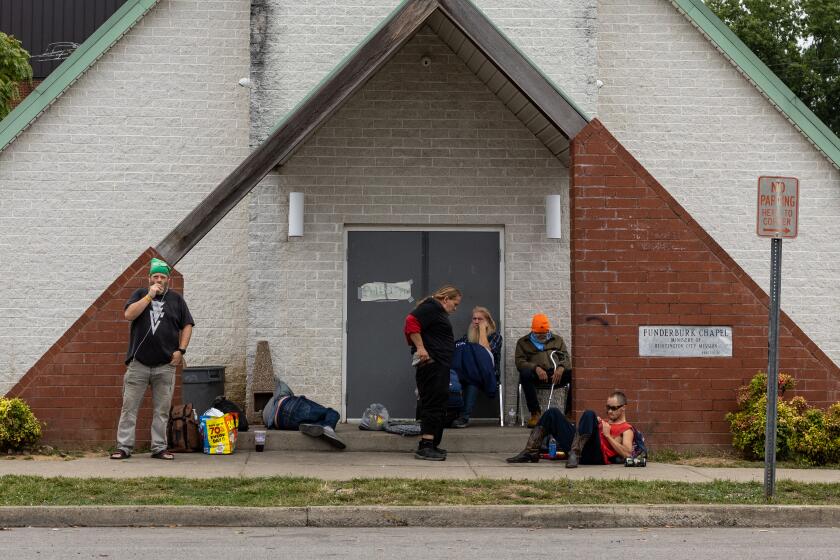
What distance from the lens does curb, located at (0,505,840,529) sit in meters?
8.30

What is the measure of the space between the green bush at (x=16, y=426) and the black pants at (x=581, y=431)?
504cm

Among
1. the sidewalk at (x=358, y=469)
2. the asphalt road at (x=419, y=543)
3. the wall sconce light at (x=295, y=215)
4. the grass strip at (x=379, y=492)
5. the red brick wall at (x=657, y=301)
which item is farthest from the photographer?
the wall sconce light at (x=295, y=215)

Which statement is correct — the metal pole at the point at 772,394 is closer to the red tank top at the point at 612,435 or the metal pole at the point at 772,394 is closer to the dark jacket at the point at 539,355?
the red tank top at the point at 612,435

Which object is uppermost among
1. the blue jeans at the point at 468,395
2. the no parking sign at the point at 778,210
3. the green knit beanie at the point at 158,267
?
the no parking sign at the point at 778,210

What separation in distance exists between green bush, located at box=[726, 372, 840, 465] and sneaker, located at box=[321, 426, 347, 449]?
3993 mm

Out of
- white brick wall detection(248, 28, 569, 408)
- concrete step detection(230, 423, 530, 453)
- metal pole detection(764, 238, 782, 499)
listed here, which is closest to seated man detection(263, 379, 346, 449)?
concrete step detection(230, 423, 530, 453)

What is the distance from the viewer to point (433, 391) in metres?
11.0

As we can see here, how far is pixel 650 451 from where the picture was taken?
11.5 m

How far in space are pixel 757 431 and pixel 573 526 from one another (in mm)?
3392

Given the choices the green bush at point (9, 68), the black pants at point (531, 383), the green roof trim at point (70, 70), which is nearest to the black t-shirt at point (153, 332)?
the green roof trim at point (70, 70)

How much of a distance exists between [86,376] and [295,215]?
3.06m

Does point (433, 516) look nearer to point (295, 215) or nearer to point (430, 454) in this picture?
point (430, 454)

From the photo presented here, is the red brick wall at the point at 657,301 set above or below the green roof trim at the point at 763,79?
below

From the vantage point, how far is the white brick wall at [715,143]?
13648 mm
